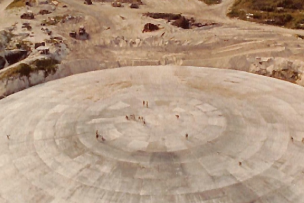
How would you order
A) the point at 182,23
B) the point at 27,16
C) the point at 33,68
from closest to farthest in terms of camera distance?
the point at 33,68
the point at 182,23
the point at 27,16

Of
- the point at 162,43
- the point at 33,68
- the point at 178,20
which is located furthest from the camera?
the point at 178,20

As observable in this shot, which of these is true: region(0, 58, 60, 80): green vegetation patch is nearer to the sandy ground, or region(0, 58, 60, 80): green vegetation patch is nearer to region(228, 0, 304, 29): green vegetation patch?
the sandy ground

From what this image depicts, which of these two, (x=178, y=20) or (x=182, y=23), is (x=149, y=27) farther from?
(x=182, y=23)

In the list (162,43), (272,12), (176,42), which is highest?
(272,12)

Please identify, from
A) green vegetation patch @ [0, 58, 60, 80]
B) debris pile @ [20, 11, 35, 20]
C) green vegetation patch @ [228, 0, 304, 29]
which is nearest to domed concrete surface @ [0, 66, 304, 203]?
green vegetation patch @ [0, 58, 60, 80]

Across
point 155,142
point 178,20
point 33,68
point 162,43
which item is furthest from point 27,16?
point 155,142

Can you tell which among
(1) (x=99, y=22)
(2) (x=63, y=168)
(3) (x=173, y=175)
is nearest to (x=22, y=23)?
(1) (x=99, y=22)

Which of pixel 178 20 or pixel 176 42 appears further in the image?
pixel 178 20

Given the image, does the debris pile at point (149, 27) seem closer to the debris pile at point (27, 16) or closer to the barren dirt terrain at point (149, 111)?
the barren dirt terrain at point (149, 111)
